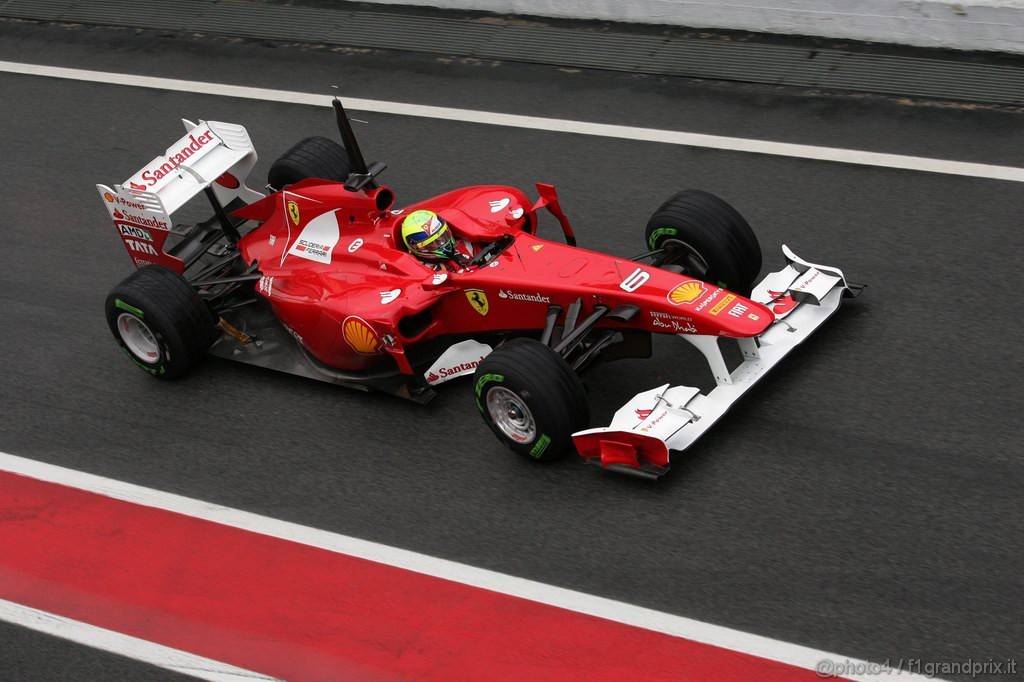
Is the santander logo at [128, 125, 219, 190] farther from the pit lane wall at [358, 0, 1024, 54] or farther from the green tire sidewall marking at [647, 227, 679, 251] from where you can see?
the pit lane wall at [358, 0, 1024, 54]

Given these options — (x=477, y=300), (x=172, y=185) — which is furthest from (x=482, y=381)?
(x=172, y=185)

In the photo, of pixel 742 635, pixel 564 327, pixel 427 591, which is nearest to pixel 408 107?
pixel 564 327

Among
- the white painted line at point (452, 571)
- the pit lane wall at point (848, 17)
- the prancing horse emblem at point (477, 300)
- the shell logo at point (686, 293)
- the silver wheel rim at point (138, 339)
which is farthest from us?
the pit lane wall at point (848, 17)

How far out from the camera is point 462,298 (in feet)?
22.8

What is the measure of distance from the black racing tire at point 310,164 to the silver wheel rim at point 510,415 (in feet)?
9.39

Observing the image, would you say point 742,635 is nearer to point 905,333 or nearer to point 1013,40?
point 905,333

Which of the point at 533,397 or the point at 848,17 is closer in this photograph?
the point at 533,397

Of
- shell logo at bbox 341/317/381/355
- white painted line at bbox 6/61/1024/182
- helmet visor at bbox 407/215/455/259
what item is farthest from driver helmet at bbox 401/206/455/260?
white painted line at bbox 6/61/1024/182

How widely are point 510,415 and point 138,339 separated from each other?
2824mm

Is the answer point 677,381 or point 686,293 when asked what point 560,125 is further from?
point 686,293

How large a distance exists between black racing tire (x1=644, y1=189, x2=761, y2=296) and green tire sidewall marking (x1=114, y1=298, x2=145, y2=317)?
10.7 ft

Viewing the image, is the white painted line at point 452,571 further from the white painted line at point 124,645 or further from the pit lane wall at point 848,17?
the pit lane wall at point 848,17

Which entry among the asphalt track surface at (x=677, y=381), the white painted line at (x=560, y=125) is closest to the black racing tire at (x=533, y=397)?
the asphalt track surface at (x=677, y=381)

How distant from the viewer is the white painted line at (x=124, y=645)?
5.77 m
